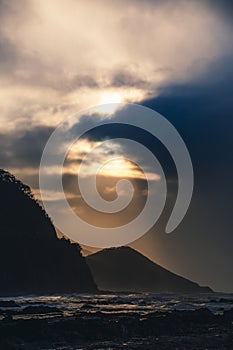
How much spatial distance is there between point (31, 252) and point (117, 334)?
10374 cm

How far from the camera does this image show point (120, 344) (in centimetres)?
3450

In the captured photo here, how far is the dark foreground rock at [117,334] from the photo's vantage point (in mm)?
34188

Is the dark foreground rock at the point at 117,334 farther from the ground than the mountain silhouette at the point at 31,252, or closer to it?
closer to it

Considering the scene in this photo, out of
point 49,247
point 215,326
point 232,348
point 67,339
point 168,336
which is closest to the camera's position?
point 232,348

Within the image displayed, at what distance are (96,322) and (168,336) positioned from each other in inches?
245

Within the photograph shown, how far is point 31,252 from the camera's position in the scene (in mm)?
140375

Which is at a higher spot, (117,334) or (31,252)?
(31,252)

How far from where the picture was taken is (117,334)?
39.2 metres

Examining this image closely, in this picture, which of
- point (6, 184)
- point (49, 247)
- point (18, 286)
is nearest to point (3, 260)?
point (18, 286)

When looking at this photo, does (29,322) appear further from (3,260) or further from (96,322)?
(3,260)

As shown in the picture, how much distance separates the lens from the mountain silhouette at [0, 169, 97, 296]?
131625 mm

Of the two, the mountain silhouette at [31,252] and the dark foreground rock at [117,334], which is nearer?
the dark foreground rock at [117,334]

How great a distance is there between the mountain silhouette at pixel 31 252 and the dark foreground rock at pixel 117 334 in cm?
8409

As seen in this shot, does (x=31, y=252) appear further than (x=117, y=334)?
Yes
